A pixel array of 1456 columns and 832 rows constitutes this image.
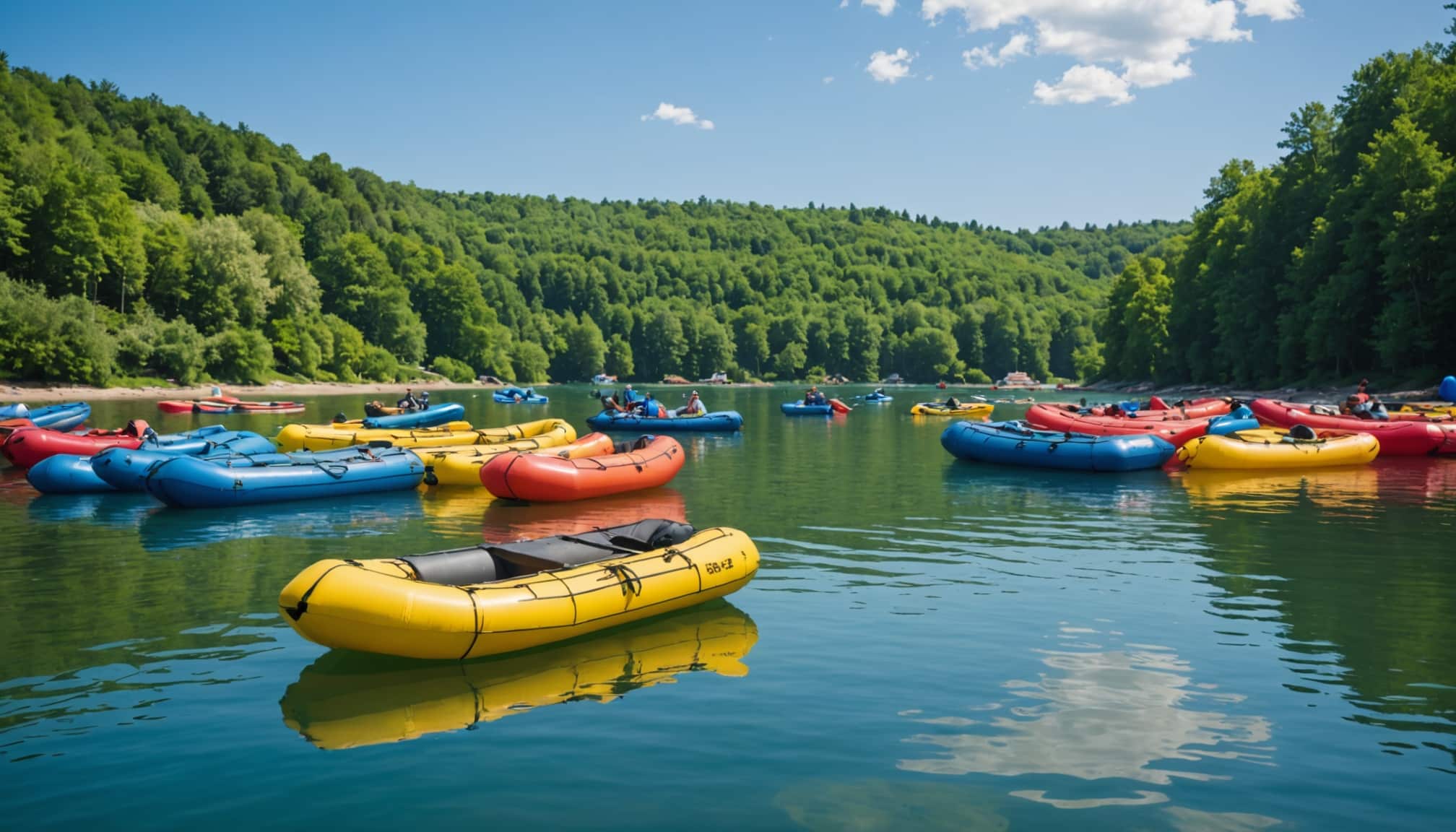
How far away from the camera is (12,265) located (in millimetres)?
66125

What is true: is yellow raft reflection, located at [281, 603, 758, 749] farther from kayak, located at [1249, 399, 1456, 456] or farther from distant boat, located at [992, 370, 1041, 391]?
distant boat, located at [992, 370, 1041, 391]

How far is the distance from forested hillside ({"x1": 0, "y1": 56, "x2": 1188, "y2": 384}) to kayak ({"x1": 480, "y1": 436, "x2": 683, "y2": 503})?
158 ft

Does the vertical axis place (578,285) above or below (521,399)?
above

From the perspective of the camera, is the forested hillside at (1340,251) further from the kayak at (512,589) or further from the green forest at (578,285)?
the kayak at (512,589)

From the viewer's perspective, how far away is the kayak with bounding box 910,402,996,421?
53938 mm

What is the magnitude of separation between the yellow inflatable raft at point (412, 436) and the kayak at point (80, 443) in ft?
10.1

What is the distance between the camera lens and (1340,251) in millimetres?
57875

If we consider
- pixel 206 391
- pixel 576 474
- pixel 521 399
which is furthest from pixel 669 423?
pixel 206 391

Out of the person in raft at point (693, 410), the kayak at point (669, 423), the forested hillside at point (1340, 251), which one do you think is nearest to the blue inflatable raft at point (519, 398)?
the person in raft at point (693, 410)

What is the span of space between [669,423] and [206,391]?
40.2 meters

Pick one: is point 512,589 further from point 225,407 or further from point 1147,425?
point 225,407

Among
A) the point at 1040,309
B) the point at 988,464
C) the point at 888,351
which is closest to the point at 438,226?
the point at 888,351

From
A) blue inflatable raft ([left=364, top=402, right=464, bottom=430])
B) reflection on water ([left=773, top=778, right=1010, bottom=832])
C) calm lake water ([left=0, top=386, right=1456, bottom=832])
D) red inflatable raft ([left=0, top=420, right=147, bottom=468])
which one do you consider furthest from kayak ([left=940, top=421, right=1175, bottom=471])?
red inflatable raft ([left=0, top=420, right=147, bottom=468])

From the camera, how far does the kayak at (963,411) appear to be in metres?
53.9
